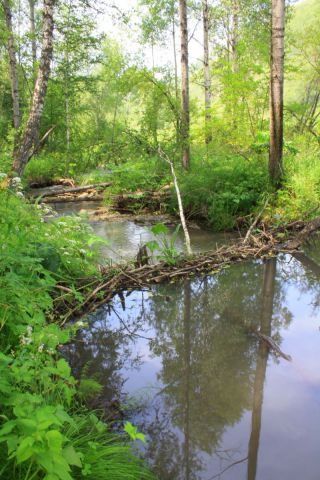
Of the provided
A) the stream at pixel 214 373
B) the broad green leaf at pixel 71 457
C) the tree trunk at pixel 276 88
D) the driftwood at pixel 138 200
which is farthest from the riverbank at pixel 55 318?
the driftwood at pixel 138 200

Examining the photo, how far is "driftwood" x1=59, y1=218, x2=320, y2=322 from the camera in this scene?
4965 millimetres

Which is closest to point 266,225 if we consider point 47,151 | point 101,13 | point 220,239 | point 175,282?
point 220,239

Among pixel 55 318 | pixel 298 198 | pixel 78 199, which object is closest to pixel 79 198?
pixel 78 199

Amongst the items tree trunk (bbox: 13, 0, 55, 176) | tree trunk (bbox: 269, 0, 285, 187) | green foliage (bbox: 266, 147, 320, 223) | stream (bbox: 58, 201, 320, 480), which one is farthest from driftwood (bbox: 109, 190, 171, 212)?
stream (bbox: 58, 201, 320, 480)

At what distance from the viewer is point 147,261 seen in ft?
19.6

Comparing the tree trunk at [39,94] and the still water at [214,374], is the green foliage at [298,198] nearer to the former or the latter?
the still water at [214,374]

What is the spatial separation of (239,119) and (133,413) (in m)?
9.37

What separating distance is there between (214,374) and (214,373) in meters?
0.01

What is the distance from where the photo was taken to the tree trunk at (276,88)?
8.06m

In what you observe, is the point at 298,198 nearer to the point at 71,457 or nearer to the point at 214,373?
the point at 214,373

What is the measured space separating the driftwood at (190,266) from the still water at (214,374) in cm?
17

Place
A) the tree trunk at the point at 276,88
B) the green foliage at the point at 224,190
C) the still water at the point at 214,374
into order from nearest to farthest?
the still water at the point at 214,374
the tree trunk at the point at 276,88
the green foliage at the point at 224,190

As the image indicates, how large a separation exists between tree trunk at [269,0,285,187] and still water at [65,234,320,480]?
4.06 metres

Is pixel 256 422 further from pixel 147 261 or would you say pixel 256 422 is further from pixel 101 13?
pixel 101 13
